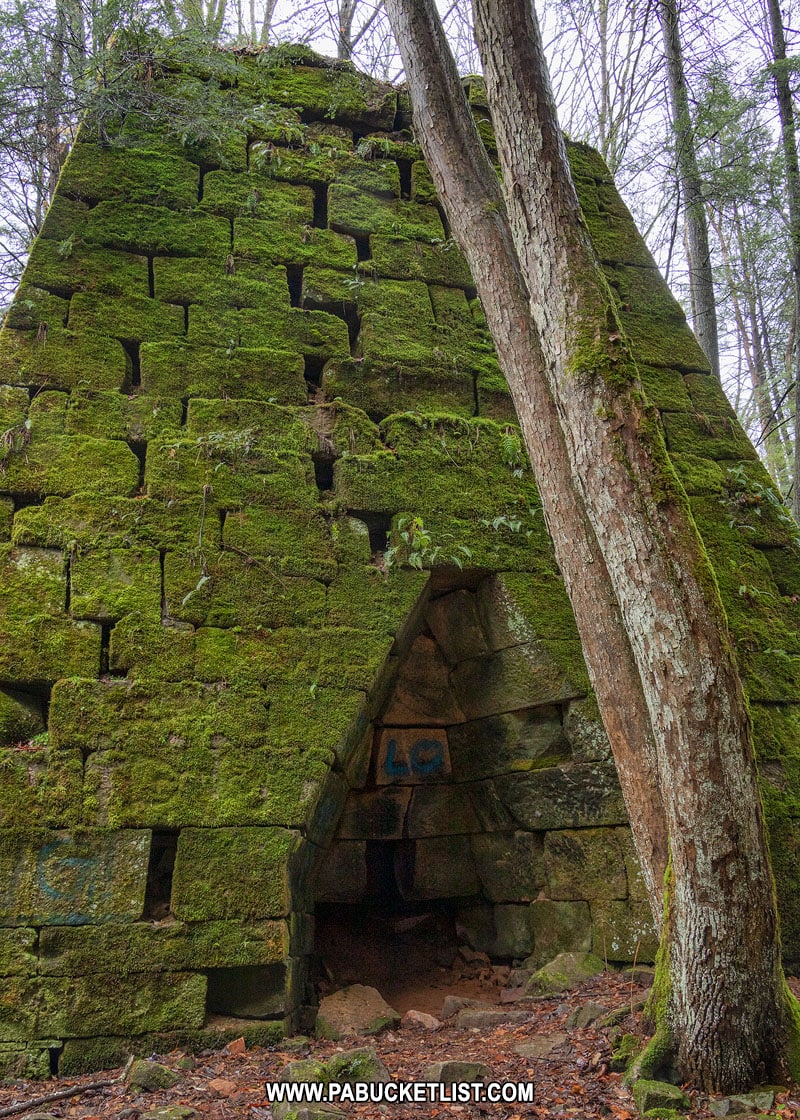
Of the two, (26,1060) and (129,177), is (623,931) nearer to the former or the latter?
(26,1060)

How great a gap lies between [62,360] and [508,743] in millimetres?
3504

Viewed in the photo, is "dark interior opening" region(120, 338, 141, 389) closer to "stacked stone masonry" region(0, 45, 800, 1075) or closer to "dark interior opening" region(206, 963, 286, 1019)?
"stacked stone masonry" region(0, 45, 800, 1075)

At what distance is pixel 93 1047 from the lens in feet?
11.0

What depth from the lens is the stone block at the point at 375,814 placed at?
5.03 meters

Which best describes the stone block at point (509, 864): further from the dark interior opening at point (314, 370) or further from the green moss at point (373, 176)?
the green moss at point (373, 176)

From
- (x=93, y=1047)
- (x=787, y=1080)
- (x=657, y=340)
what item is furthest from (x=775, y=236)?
(x=93, y=1047)

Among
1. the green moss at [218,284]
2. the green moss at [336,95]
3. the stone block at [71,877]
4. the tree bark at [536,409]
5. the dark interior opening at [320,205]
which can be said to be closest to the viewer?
the tree bark at [536,409]

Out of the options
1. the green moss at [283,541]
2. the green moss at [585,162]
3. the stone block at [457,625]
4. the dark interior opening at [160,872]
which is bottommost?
the dark interior opening at [160,872]

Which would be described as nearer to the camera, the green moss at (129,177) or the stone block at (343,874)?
the stone block at (343,874)

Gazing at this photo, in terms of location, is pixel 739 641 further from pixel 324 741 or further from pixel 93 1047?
pixel 93 1047

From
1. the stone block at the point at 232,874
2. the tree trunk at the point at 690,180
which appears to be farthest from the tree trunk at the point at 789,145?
the stone block at the point at 232,874

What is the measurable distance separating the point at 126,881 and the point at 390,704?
2.03 meters

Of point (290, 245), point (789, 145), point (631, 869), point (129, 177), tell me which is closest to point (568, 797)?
point (631, 869)

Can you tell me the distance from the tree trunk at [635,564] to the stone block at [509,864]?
5.44 ft
